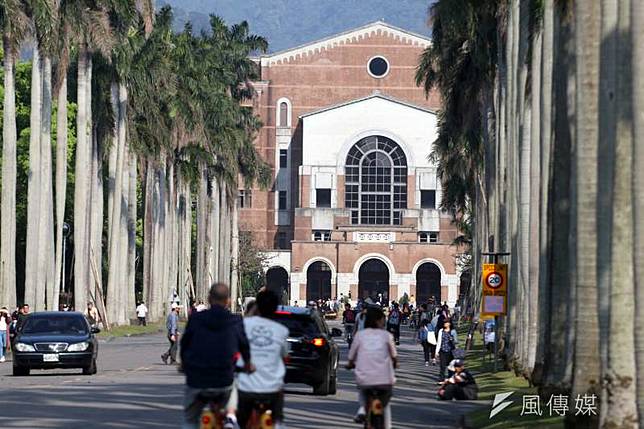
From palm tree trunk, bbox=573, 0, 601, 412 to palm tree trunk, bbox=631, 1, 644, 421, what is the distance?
3.39m

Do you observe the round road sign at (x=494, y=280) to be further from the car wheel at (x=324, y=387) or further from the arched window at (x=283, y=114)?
the arched window at (x=283, y=114)

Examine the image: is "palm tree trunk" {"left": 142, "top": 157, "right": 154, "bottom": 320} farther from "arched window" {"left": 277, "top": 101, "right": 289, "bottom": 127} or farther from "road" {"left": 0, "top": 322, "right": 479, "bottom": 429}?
"arched window" {"left": 277, "top": 101, "right": 289, "bottom": 127}

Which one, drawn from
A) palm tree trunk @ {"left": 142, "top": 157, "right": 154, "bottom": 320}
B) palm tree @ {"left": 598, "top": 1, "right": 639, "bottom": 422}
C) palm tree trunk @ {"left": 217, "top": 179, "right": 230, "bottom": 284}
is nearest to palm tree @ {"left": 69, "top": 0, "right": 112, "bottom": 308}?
palm tree trunk @ {"left": 142, "top": 157, "right": 154, "bottom": 320}

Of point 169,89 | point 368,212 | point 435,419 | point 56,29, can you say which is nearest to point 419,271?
point 368,212

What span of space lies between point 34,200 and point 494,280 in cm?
2472

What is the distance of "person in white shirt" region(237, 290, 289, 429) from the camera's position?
1470cm

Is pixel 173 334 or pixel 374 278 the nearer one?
pixel 173 334

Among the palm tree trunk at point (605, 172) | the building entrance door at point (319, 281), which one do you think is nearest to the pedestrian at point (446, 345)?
the palm tree trunk at point (605, 172)

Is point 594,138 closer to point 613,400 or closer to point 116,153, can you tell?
point 613,400

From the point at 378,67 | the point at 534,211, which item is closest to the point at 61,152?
the point at 534,211

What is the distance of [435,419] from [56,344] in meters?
12.4

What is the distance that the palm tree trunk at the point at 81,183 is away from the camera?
207 feet

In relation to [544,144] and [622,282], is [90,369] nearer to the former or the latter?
[544,144]

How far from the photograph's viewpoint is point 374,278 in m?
125
